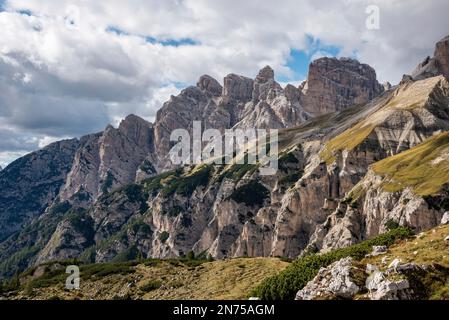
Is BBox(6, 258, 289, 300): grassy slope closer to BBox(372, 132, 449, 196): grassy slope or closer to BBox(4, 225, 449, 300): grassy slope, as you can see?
BBox(4, 225, 449, 300): grassy slope

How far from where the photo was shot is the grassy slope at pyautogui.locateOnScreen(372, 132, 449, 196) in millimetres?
151312

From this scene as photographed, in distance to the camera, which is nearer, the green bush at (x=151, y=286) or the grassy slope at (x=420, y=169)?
the green bush at (x=151, y=286)

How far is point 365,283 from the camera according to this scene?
3841cm

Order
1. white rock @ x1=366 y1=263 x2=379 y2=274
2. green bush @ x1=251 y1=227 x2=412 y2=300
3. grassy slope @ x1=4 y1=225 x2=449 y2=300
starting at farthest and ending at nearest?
green bush @ x1=251 y1=227 x2=412 y2=300 < grassy slope @ x1=4 y1=225 x2=449 y2=300 < white rock @ x1=366 y1=263 x2=379 y2=274

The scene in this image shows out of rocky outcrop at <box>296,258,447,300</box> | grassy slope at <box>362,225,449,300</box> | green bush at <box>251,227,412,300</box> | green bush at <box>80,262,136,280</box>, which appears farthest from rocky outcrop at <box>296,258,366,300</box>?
green bush at <box>80,262,136,280</box>

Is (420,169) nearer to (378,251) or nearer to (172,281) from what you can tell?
(172,281)

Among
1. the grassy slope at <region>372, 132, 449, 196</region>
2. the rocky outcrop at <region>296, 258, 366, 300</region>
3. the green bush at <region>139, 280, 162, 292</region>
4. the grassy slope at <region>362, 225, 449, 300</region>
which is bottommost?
the green bush at <region>139, 280, 162, 292</region>

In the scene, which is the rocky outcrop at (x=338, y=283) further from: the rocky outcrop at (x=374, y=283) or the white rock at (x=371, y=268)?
the white rock at (x=371, y=268)

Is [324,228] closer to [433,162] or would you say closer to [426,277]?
[433,162]

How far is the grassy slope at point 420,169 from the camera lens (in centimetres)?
15131

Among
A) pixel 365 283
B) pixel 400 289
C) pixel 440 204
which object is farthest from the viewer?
pixel 440 204

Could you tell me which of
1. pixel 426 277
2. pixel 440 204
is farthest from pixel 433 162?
pixel 426 277

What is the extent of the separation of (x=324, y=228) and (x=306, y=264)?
151376mm

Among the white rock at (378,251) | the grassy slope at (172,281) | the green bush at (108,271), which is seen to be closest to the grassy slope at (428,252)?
the white rock at (378,251)
